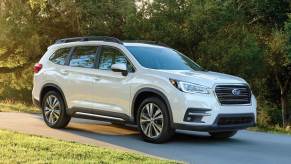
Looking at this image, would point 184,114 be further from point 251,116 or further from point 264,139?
point 264,139

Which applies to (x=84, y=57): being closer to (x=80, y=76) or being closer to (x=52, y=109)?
(x=80, y=76)

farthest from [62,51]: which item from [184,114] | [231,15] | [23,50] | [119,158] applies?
[23,50]

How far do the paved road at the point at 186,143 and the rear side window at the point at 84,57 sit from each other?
139 cm

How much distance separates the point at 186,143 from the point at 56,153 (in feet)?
10.4

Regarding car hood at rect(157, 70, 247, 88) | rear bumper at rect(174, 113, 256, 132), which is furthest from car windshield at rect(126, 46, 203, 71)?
rear bumper at rect(174, 113, 256, 132)

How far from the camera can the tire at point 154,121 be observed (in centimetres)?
1105

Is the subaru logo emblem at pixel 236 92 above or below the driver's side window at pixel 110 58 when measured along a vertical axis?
below

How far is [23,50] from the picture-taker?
34.7 meters

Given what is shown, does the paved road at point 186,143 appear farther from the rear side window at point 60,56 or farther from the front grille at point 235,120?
the rear side window at point 60,56

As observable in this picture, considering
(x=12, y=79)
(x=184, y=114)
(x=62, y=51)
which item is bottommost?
(x=12, y=79)

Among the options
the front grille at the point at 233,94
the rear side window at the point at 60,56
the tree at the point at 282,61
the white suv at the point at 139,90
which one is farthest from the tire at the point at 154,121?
the tree at the point at 282,61

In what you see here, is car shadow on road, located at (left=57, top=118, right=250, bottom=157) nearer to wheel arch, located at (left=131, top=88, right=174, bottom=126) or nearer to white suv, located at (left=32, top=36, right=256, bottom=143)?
white suv, located at (left=32, top=36, right=256, bottom=143)

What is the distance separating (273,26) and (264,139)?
21619 millimetres

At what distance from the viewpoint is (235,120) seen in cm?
1128
